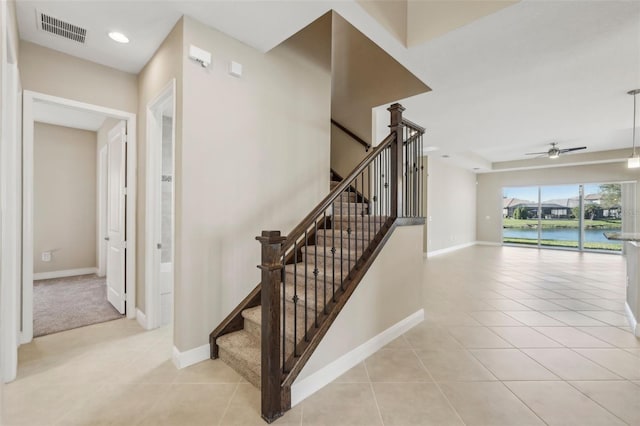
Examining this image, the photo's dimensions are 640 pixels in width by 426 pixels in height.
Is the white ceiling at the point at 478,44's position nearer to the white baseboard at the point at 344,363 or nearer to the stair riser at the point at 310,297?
the stair riser at the point at 310,297

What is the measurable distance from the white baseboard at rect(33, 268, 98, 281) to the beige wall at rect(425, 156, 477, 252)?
8.14 m

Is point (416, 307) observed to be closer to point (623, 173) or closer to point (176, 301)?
point (176, 301)

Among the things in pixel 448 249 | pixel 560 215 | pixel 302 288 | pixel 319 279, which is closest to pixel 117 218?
pixel 302 288

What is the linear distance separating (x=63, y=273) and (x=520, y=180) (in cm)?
1329

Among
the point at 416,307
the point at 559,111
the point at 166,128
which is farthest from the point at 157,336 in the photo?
the point at 559,111

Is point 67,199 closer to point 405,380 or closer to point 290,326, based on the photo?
point 290,326

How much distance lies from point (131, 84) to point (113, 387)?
3.10m

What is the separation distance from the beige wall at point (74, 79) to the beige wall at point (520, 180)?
37.8 ft

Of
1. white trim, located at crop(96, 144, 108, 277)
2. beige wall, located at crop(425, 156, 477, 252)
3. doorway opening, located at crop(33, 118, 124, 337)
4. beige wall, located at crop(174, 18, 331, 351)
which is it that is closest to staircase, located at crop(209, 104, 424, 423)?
beige wall, located at crop(174, 18, 331, 351)

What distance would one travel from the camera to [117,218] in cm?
349

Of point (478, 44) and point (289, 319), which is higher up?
point (478, 44)

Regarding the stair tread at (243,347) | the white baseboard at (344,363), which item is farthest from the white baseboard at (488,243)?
the stair tread at (243,347)

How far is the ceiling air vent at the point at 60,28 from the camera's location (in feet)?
7.55

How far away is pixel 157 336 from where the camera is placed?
281 centimetres
